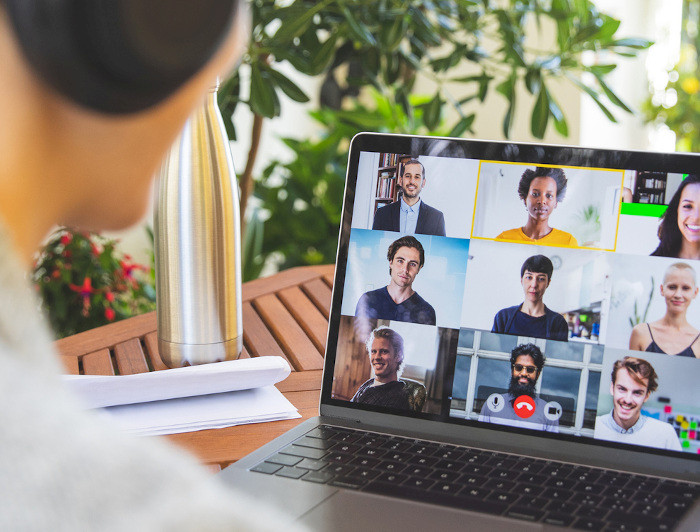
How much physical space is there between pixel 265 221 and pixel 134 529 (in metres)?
2.21

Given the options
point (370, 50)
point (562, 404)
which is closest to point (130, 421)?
point (562, 404)

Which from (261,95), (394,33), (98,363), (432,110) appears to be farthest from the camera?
(432,110)

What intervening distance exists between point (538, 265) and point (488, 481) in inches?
8.9

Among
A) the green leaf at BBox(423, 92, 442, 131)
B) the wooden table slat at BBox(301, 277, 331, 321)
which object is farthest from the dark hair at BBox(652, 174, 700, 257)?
the green leaf at BBox(423, 92, 442, 131)

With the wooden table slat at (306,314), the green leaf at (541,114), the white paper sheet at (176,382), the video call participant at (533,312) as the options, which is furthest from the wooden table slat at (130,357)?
the green leaf at (541,114)

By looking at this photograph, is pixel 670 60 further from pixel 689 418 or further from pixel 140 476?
pixel 140 476

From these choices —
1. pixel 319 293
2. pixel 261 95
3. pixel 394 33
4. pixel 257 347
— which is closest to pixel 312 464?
pixel 257 347

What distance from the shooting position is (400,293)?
815mm

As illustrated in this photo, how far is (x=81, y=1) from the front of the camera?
30 centimetres

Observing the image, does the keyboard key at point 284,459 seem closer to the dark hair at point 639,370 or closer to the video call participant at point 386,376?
the video call participant at point 386,376

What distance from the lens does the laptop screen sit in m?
0.73

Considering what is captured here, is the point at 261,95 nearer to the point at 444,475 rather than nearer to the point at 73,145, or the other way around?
the point at 444,475

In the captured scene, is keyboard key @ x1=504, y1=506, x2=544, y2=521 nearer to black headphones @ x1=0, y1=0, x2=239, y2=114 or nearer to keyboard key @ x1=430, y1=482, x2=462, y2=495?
keyboard key @ x1=430, y1=482, x2=462, y2=495

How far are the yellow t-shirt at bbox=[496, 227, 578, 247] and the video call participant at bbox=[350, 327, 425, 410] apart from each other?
15 centimetres
